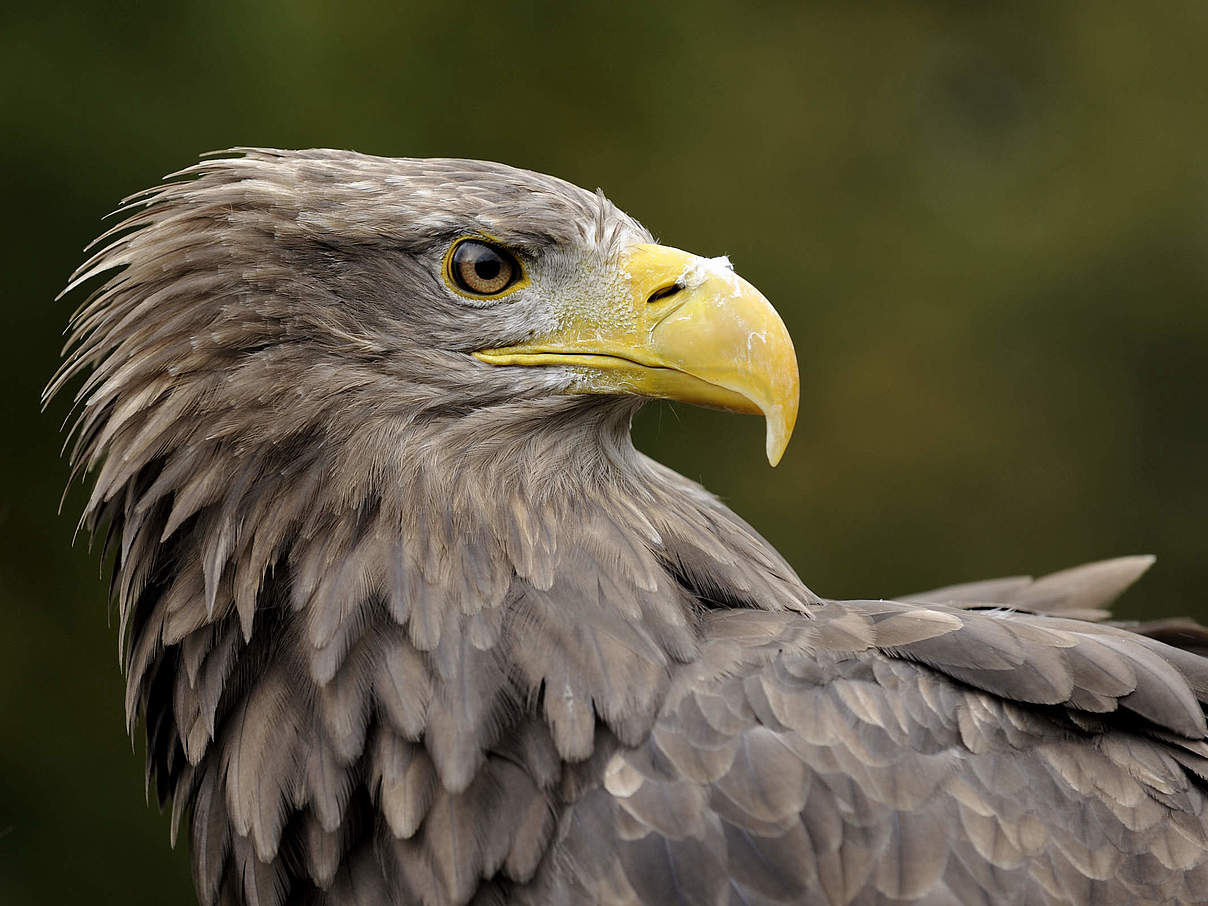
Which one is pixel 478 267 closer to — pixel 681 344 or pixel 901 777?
pixel 681 344

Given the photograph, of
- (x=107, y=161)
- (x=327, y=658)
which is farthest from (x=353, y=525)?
(x=107, y=161)

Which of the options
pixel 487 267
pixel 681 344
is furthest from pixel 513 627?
pixel 487 267

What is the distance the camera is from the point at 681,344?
7.75 feet

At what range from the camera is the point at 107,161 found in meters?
5.15

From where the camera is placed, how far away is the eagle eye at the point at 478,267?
248 cm

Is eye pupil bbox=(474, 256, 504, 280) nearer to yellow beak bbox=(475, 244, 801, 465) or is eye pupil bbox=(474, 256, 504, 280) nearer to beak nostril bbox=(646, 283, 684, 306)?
yellow beak bbox=(475, 244, 801, 465)

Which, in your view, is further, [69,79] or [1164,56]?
[1164,56]

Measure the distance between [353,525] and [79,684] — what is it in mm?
3714

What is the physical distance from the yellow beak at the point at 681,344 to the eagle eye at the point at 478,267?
0.12 m

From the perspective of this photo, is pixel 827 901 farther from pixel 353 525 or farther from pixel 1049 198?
pixel 1049 198

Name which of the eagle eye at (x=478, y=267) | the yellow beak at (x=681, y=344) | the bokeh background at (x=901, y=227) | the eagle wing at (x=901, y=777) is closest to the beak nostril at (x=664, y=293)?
the yellow beak at (x=681, y=344)

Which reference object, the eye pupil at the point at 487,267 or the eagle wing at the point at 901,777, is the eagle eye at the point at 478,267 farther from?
the eagle wing at the point at 901,777

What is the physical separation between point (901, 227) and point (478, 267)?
455 cm

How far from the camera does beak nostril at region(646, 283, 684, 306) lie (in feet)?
7.96
